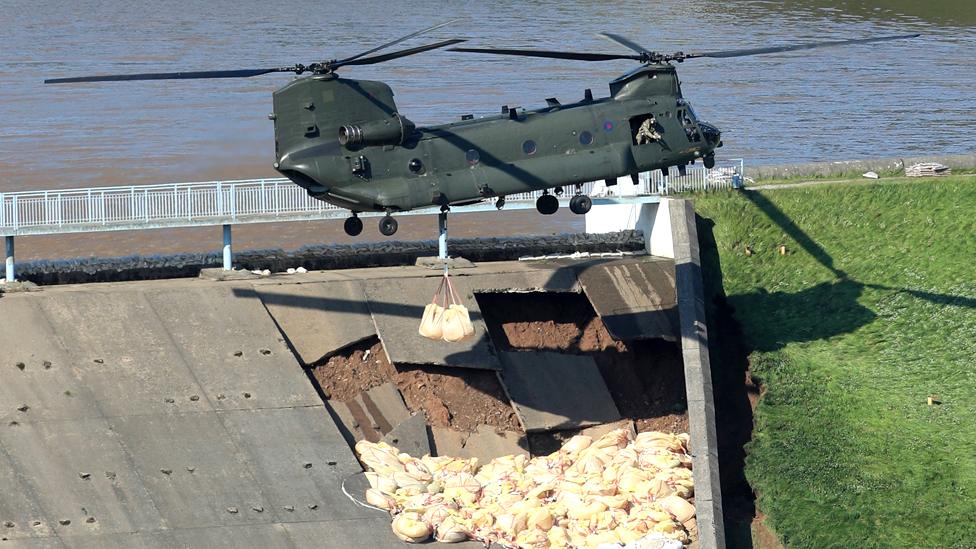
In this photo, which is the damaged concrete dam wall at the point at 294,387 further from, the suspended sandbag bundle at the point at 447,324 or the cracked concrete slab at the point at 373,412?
the suspended sandbag bundle at the point at 447,324

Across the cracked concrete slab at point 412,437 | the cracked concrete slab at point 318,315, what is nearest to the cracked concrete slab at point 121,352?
the cracked concrete slab at point 318,315

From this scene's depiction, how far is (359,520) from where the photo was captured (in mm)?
24438

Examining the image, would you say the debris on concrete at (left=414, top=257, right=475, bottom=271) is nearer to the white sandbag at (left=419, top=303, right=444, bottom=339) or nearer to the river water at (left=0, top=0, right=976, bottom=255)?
the white sandbag at (left=419, top=303, right=444, bottom=339)

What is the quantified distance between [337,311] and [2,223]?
6822 mm

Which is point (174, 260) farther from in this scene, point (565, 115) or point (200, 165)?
point (200, 165)

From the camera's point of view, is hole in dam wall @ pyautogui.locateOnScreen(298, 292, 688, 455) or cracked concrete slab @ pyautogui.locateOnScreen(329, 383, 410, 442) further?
hole in dam wall @ pyautogui.locateOnScreen(298, 292, 688, 455)

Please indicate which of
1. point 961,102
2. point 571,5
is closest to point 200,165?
point 961,102

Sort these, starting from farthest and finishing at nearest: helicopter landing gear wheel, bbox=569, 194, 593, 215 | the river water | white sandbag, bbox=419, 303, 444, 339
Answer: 1. the river water
2. white sandbag, bbox=419, 303, 444, 339
3. helicopter landing gear wheel, bbox=569, 194, 593, 215

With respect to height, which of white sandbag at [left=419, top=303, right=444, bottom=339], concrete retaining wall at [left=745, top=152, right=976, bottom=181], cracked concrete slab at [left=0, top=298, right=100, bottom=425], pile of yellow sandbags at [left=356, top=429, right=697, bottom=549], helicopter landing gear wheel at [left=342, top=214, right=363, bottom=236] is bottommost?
pile of yellow sandbags at [left=356, top=429, right=697, bottom=549]

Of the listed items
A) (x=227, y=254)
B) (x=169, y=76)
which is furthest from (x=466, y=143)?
(x=227, y=254)

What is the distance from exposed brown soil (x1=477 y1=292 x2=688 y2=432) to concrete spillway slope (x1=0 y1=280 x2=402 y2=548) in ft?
15.8

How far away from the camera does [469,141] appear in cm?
2428

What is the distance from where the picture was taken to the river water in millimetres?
46094

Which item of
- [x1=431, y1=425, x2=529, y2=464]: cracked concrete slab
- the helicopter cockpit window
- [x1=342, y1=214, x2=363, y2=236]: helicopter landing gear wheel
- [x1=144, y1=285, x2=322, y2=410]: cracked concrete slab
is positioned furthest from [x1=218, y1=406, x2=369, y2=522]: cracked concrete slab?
the helicopter cockpit window
